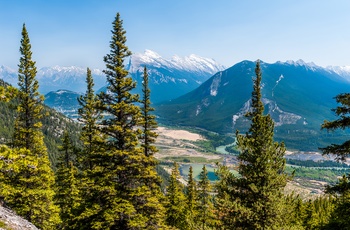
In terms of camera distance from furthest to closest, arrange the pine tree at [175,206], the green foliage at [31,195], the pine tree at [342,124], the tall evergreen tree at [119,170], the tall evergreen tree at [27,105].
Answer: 1. the pine tree at [175,206]
2. the tall evergreen tree at [27,105]
3. the green foliage at [31,195]
4. the tall evergreen tree at [119,170]
5. the pine tree at [342,124]

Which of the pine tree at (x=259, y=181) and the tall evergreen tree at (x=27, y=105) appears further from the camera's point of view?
the tall evergreen tree at (x=27, y=105)

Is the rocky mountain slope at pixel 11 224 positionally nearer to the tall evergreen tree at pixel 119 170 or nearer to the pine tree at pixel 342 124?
the tall evergreen tree at pixel 119 170

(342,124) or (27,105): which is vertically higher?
(27,105)

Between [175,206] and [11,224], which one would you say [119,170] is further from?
[175,206]

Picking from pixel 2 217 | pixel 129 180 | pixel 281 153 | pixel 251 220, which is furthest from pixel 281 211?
pixel 2 217

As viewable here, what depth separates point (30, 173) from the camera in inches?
1281

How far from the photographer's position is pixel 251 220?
21797mm

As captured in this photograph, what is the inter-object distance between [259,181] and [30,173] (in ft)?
81.2

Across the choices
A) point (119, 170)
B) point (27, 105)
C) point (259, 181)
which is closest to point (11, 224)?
point (119, 170)

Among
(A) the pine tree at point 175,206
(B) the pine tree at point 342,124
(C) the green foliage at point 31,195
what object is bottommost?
(A) the pine tree at point 175,206

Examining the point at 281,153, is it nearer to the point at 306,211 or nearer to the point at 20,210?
the point at 20,210

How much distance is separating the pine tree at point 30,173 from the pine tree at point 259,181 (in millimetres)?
18942

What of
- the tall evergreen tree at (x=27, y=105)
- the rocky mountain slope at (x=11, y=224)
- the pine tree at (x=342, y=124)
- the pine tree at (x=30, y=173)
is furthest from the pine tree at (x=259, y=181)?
the tall evergreen tree at (x=27, y=105)

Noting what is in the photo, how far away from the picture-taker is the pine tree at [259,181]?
70.9 ft
